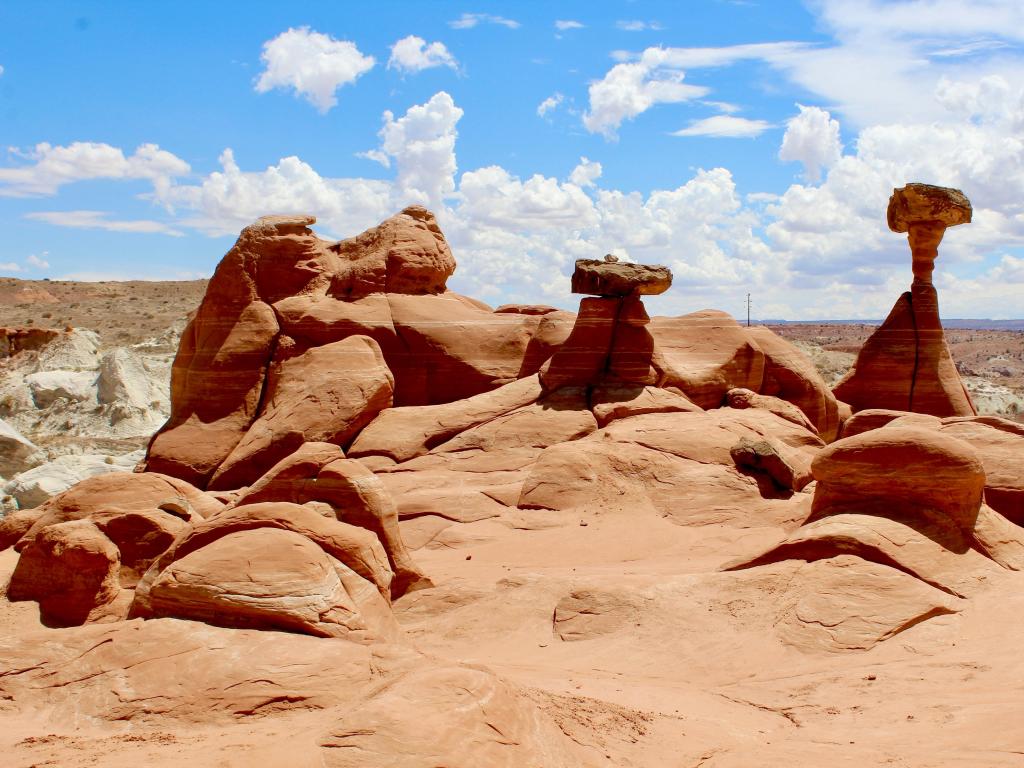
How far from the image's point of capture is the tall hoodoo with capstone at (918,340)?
726 inches

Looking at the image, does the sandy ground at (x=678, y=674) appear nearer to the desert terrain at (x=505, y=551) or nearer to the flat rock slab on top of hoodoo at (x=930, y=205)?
the desert terrain at (x=505, y=551)

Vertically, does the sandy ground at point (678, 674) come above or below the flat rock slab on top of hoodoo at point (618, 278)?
below

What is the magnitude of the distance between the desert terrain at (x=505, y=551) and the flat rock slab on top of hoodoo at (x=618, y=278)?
2.3 inches

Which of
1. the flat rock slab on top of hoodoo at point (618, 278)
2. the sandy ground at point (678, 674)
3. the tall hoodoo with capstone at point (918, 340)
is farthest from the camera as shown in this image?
the tall hoodoo with capstone at point (918, 340)

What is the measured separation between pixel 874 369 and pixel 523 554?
10253mm

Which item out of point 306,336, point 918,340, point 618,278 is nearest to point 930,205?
point 918,340

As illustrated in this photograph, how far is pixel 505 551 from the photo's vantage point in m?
11.7

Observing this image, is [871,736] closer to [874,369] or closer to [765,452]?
[765,452]

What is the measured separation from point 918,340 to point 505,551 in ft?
35.2

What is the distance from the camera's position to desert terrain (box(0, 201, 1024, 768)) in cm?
570

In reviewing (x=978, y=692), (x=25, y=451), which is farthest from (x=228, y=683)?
(x=25, y=451)

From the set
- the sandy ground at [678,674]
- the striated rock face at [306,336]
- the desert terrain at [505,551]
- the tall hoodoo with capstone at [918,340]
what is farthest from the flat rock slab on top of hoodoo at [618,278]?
the sandy ground at [678,674]

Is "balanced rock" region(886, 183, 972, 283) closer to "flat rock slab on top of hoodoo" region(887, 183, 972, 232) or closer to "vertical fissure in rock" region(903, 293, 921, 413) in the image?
"flat rock slab on top of hoodoo" region(887, 183, 972, 232)

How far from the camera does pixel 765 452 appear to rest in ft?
43.8
